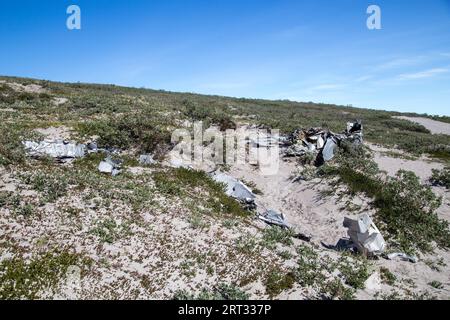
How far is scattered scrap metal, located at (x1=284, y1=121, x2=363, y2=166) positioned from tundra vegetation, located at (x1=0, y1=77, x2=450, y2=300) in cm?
174

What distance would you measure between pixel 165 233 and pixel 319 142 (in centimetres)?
1637

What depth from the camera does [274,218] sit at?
15.9 metres

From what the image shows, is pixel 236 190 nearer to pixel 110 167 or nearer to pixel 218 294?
pixel 110 167

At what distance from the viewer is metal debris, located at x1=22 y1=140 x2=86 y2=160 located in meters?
18.1

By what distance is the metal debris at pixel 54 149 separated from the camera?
18.1 m

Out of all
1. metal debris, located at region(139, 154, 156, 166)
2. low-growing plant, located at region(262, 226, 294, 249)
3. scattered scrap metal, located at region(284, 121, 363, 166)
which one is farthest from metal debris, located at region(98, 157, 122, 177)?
scattered scrap metal, located at region(284, 121, 363, 166)

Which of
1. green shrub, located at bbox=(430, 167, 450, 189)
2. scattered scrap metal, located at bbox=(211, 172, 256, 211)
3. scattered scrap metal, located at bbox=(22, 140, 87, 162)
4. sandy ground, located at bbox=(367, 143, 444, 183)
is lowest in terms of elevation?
scattered scrap metal, located at bbox=(211, 172, 256, 211)

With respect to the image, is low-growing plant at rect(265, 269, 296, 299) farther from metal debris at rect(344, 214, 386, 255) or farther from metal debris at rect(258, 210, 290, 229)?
metal debris at rect(258, 210, 290, 229)

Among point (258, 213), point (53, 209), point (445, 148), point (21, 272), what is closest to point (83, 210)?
point (53, 209)

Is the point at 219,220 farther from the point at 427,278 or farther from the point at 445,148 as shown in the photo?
the point at 445,148

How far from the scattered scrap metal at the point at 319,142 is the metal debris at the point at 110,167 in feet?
39.4

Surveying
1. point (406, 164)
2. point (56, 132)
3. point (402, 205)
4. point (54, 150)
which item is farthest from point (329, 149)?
point (56, 132)
